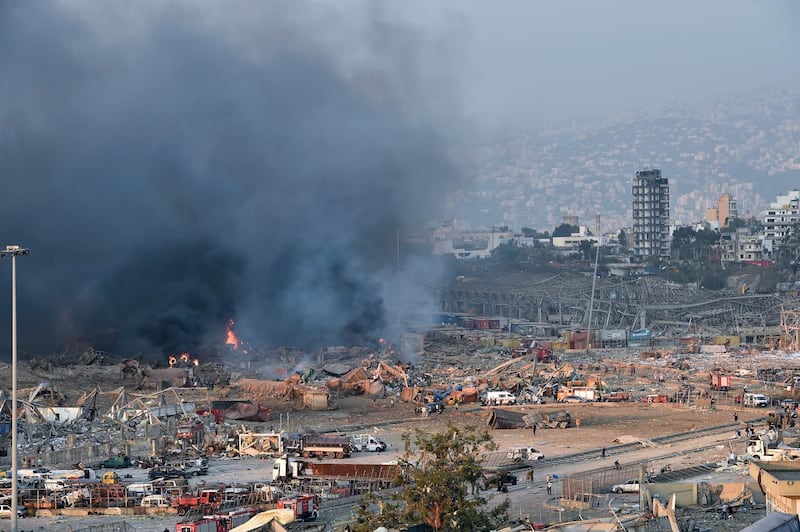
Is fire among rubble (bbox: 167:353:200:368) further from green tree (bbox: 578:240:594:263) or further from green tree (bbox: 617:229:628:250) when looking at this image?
green tree (bbox: 617:229:628:250)

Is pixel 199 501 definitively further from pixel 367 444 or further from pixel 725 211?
pixel 725 211

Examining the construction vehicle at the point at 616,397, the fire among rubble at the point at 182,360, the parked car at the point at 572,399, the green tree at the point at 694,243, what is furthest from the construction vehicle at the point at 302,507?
the green tree at the point at 694,243

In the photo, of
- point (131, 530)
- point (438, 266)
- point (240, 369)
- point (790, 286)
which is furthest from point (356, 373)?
point (790, 286)

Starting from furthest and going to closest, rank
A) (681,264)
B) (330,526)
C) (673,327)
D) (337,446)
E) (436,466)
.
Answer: (681,264)
(673,327)
(337,446)
(330,526)
(436,466)

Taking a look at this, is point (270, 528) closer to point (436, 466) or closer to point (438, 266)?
point (436, 466)

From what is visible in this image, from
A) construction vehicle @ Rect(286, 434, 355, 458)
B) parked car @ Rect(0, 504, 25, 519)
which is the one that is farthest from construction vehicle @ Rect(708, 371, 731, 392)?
parked car @ Rect(0, 504, 25, 519)

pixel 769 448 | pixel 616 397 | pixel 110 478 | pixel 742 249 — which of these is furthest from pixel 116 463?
pixel 742 249

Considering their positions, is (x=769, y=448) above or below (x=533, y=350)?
below
